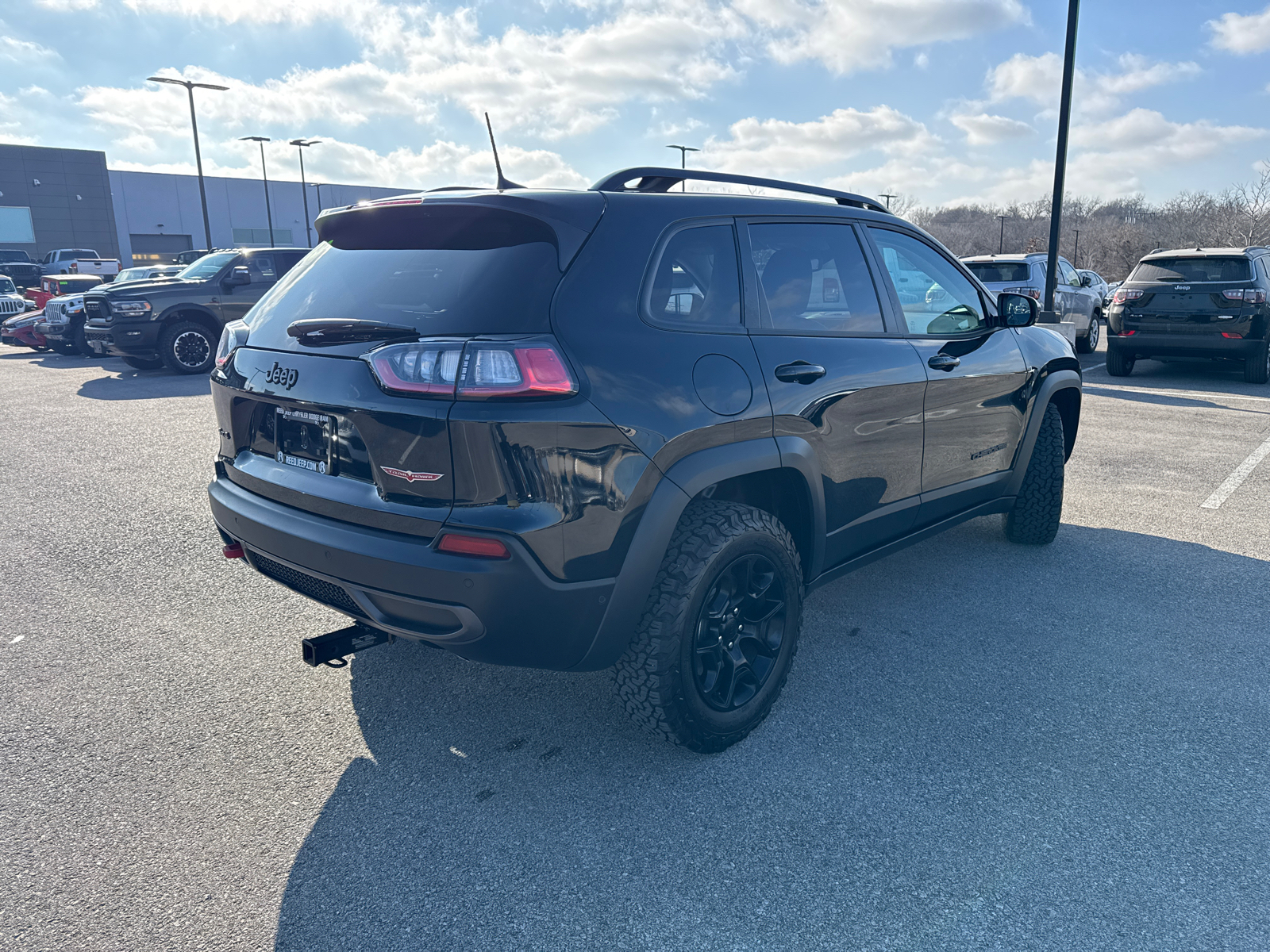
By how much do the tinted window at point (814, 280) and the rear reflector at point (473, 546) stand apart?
1285 millimetres

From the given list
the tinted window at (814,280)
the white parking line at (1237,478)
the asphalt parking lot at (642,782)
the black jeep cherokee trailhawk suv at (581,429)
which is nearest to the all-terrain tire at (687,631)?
the black jeep cherokee trailhawk suv at (581,429)

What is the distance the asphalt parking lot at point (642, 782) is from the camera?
6.99 feet

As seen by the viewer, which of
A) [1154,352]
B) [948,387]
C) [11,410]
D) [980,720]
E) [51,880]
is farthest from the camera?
[1154,352]

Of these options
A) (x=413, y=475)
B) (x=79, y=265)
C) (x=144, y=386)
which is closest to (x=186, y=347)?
(x=144, y=386)

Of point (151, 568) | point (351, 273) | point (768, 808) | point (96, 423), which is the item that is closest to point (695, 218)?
point (351, 273)

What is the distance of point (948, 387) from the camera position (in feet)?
12.4

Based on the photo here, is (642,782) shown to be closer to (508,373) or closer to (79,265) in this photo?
(508,373)

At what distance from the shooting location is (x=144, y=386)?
38.1 ft

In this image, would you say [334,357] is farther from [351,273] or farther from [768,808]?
[768,808]

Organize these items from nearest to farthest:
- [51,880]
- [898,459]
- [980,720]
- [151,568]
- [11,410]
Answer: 1. [51,880]
2. [980,720]
3. [898,459]
4. [151,568]
5. [11,410]

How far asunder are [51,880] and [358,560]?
110 cm

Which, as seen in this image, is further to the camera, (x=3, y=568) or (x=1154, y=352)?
(x=1154, y=352)

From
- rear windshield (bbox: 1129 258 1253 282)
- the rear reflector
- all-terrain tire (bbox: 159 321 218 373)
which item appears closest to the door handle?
the rear reflector

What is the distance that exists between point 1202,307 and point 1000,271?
3249 mm
